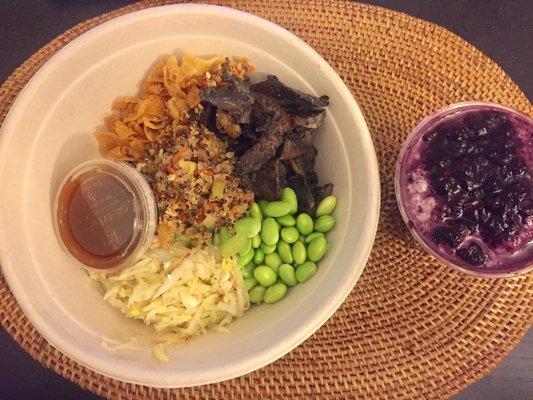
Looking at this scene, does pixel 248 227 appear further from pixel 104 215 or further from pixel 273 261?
pixel 104 215

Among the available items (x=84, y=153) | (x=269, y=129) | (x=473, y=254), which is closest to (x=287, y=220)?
(x=269, y=129)

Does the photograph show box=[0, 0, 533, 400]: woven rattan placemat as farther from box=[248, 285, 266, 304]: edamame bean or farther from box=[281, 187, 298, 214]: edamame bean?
box=[281, 187, 298, 214]: edamame bean

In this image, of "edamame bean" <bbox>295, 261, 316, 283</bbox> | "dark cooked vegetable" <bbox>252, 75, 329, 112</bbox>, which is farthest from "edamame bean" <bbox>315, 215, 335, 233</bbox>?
"dark cooked vegetable" <bbox>252, 75, 329, 112</bbox>

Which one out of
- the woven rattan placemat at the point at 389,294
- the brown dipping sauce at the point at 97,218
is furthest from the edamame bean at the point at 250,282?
the brown dipping sauce at the point at 97,218

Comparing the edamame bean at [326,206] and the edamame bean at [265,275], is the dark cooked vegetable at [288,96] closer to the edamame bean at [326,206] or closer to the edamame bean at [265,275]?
the edamame bean at [326,206]

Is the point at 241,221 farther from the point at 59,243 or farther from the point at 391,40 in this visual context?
the point at 391,40
